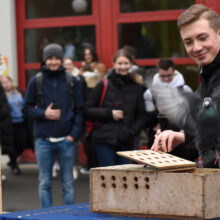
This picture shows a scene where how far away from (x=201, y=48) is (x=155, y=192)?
83cm

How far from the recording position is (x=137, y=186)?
9.98 feet

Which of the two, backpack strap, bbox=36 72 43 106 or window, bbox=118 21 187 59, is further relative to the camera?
window, bbox=118 21 187 59

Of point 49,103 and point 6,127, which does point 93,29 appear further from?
point 49,103

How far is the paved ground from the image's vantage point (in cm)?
840

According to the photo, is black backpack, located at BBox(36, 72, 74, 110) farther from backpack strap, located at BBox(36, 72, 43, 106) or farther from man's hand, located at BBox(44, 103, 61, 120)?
man's hand, located at BBox(44, 103, 61, 120)

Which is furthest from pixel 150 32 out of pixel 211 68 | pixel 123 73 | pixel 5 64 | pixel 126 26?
pixel 211 68

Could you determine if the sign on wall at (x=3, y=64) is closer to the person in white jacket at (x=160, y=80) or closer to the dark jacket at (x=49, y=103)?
the dark jacket at (x=49, y=103)

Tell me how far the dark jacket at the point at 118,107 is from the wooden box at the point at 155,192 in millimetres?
3868

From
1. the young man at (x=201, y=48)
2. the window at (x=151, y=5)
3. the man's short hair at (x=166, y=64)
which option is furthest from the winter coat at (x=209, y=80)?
the window at (x=151, y=5)

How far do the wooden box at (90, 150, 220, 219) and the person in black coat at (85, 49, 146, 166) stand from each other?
3844mm

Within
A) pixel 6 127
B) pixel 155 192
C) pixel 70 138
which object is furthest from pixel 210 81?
pixel 6 127

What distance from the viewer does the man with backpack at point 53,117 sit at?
705cm

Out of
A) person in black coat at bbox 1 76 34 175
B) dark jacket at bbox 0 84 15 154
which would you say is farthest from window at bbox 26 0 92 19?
dark jacket at bbox 0 84 15 154

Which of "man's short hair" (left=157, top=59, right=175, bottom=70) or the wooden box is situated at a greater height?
"man's short hair" (left=157, top=59, right=175, bottom=70)
